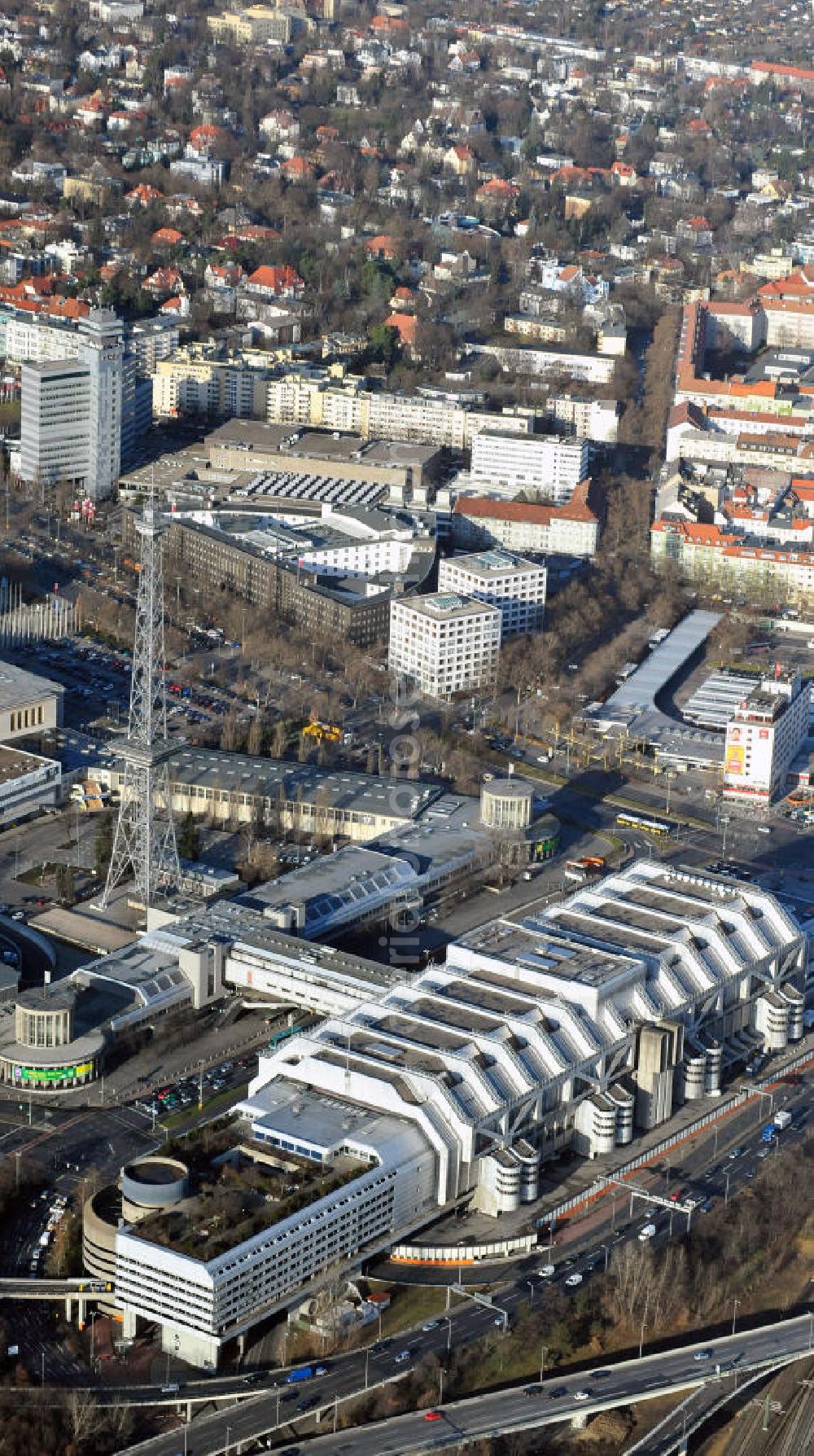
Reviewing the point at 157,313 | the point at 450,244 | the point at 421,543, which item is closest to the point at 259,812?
the point at 421,543

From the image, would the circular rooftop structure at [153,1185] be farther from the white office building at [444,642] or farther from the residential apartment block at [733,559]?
the residential apartment block at [733,559]

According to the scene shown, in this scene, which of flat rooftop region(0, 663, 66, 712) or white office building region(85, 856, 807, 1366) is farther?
flat rooftop region(0, 663, 66, 712)

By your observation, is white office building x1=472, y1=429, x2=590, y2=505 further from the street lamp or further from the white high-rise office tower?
the street lamp

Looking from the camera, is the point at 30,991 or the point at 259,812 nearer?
the point at 30,991

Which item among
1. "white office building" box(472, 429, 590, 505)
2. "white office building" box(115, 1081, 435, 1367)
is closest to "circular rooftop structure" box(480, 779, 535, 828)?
"white office building" box(115, 1081, 435, 1367)

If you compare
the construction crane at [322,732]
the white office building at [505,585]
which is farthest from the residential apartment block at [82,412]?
the construction crane at [322,732]

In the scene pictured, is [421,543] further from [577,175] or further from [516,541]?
[577,175]
